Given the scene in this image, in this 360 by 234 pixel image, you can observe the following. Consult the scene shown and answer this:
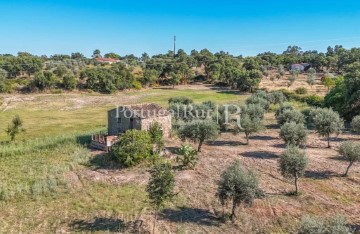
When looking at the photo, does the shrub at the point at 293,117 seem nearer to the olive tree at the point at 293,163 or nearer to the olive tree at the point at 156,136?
the olive tree at the point at 156,136

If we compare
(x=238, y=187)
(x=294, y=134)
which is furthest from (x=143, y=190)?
(x=294, y=134)

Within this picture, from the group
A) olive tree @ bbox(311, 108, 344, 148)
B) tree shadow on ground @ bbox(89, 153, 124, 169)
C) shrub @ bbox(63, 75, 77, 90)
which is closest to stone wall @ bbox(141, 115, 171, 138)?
tree shadow on ground @ bbox(89, 153, 124, 169)

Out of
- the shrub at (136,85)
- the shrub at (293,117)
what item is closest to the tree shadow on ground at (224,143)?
the shrub at (293,117)

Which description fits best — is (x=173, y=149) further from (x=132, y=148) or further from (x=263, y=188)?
(x=263, y=188)

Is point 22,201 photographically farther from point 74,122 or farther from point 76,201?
point 74,122

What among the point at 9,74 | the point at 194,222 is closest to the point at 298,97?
the point at 194,222
